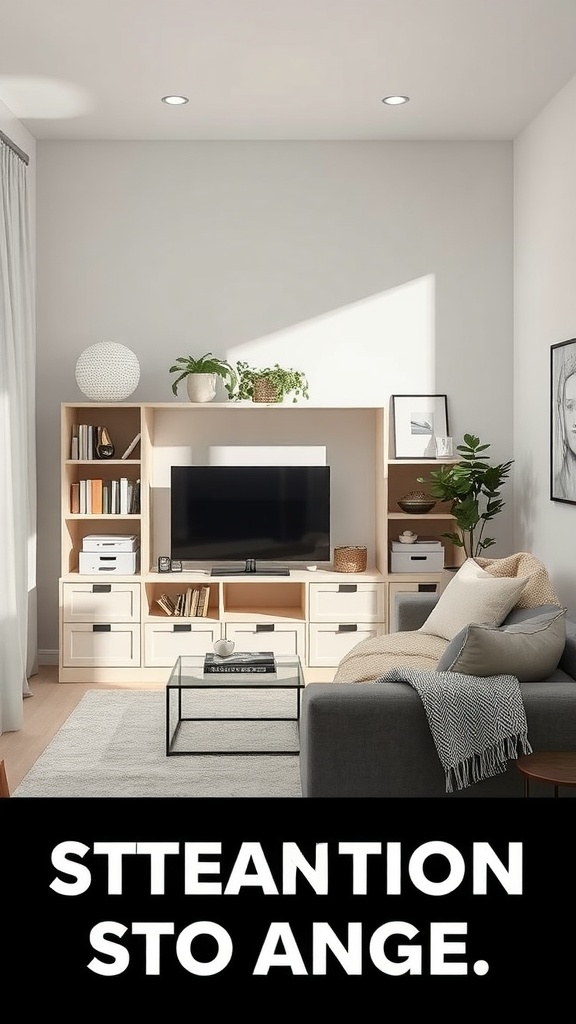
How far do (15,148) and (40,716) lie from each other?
290cm

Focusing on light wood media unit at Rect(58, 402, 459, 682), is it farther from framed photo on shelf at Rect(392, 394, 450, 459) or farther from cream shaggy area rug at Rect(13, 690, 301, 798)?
cream shaggy area rug at Rect(13, 690, 301, 798)

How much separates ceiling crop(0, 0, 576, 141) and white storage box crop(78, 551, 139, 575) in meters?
2.36

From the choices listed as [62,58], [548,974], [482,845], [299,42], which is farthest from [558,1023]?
[62,58]

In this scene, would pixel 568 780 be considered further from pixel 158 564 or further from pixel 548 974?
pixel 158 564

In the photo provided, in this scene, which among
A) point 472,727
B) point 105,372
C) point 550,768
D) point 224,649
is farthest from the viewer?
point 105,372

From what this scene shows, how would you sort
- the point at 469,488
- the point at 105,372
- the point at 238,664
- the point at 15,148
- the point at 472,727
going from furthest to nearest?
the point at 105,372
the point at 469,488
the point at 15,148
the point at 238,664
the point at 472,727

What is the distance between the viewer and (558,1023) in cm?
135

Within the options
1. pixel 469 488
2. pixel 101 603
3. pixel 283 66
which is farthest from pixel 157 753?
pixel 283 66

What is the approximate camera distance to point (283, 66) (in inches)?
183

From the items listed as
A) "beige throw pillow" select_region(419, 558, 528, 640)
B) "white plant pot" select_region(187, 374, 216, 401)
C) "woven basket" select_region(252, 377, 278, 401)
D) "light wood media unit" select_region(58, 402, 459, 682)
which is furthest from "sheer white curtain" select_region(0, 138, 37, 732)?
"beige throw pillow" select_region(419, 558, 528, 640)

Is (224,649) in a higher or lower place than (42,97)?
lower

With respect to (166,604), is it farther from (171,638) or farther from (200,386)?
(200,386)

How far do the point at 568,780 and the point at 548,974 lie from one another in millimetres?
1427

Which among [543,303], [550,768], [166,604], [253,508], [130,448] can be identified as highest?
[543,303]
